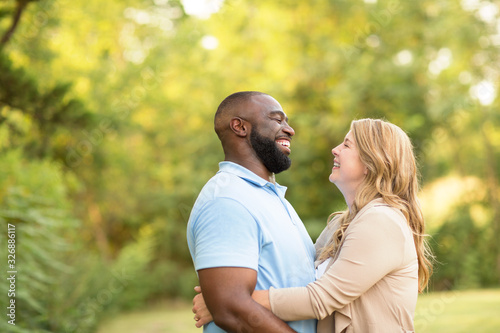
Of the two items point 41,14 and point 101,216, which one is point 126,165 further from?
point 41,14

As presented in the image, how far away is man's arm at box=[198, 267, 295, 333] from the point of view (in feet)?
6.39

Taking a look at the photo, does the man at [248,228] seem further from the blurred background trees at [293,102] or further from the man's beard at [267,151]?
the blurred background trees at [293,102]

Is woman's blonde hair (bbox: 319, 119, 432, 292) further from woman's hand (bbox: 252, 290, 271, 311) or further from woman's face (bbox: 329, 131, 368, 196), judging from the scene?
woman's hand (bbox: 252, 290, 271, 311)

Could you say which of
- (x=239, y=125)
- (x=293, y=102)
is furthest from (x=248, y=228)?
(x=293, y=102)

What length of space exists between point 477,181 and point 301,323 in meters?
17.6

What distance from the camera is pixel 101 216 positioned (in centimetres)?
1628

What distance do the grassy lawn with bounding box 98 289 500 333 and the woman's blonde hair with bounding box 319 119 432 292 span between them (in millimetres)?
5785

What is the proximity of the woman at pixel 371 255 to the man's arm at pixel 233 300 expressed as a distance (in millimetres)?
86

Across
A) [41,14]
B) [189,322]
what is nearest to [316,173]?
[189,322]

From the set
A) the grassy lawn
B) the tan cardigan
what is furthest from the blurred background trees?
the tan cardigan

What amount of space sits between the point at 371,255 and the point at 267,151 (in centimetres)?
64

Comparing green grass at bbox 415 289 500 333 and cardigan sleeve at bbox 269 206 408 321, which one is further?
green grass at bbox 415 289 500 333

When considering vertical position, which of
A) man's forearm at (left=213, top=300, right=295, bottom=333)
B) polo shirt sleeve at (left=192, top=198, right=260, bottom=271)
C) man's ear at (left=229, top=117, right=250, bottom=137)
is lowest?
man's forearm at (left=213, top=300, right=295, bottom=333)

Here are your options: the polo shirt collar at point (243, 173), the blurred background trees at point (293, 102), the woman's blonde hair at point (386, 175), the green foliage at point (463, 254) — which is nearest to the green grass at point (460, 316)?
the blurred background trees at point (293, 102)
